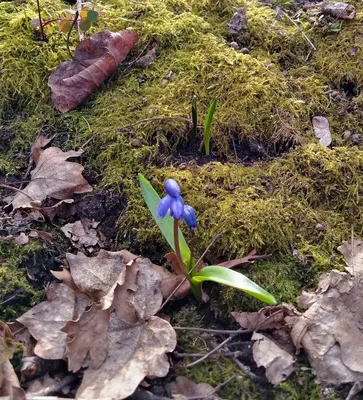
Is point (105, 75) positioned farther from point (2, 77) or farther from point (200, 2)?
point (200, 2)

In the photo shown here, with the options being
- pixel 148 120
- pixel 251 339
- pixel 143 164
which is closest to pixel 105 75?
pixel 148 120

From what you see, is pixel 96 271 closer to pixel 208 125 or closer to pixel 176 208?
pixel 176 208

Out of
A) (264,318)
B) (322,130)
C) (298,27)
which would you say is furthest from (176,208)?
(298,27)

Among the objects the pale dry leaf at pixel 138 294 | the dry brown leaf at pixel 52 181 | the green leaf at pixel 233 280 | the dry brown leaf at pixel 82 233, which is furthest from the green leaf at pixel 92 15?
the green leaf at pixel 233 280

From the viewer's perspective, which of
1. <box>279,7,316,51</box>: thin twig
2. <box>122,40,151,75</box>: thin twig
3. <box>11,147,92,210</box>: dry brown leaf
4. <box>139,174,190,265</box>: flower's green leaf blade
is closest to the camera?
<box>139,174,190,265</box>: flower's green leaf blade

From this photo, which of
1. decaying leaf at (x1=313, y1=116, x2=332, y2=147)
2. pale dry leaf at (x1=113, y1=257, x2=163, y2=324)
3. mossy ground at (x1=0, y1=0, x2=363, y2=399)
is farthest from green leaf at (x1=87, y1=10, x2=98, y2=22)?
pale dry leaf at (x1=113, y1=257, x2=163, y2=324)

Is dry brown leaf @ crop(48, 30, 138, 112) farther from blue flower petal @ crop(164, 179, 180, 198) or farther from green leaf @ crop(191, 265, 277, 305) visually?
green leaf @ crop(191, 265, 277, 305)
